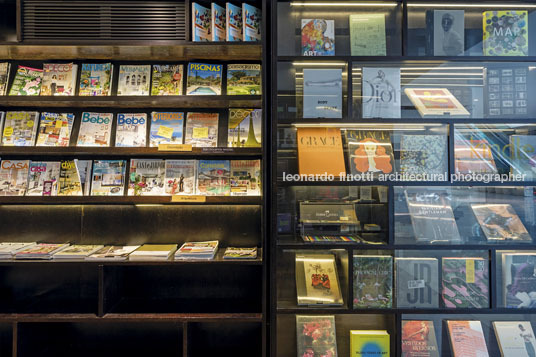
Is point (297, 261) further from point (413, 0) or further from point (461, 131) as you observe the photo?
point (413, 0)

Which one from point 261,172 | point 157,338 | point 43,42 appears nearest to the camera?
point 43,42

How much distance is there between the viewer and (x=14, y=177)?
2436 mm

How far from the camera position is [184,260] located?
7.45 feet

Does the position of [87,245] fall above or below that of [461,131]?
below

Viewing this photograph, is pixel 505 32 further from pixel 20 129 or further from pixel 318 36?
pixel 20 129

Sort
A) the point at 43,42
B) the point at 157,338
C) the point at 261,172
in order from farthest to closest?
the point at 157,338, the point at 261,172, the point at 43,42

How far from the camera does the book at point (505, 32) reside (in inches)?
91.7

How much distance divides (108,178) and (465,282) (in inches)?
101

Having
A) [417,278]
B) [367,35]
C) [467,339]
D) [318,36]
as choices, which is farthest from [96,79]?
[467,339]

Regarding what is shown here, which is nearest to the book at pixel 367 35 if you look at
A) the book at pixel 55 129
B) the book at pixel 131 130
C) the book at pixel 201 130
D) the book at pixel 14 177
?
the book at pixel 201 130

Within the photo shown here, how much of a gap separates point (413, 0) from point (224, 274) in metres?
2.31

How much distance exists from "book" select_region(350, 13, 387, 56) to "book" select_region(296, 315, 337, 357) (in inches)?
71.8

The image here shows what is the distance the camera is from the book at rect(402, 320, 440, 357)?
2316mm

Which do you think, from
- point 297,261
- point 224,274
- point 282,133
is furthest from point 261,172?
point 224,274
